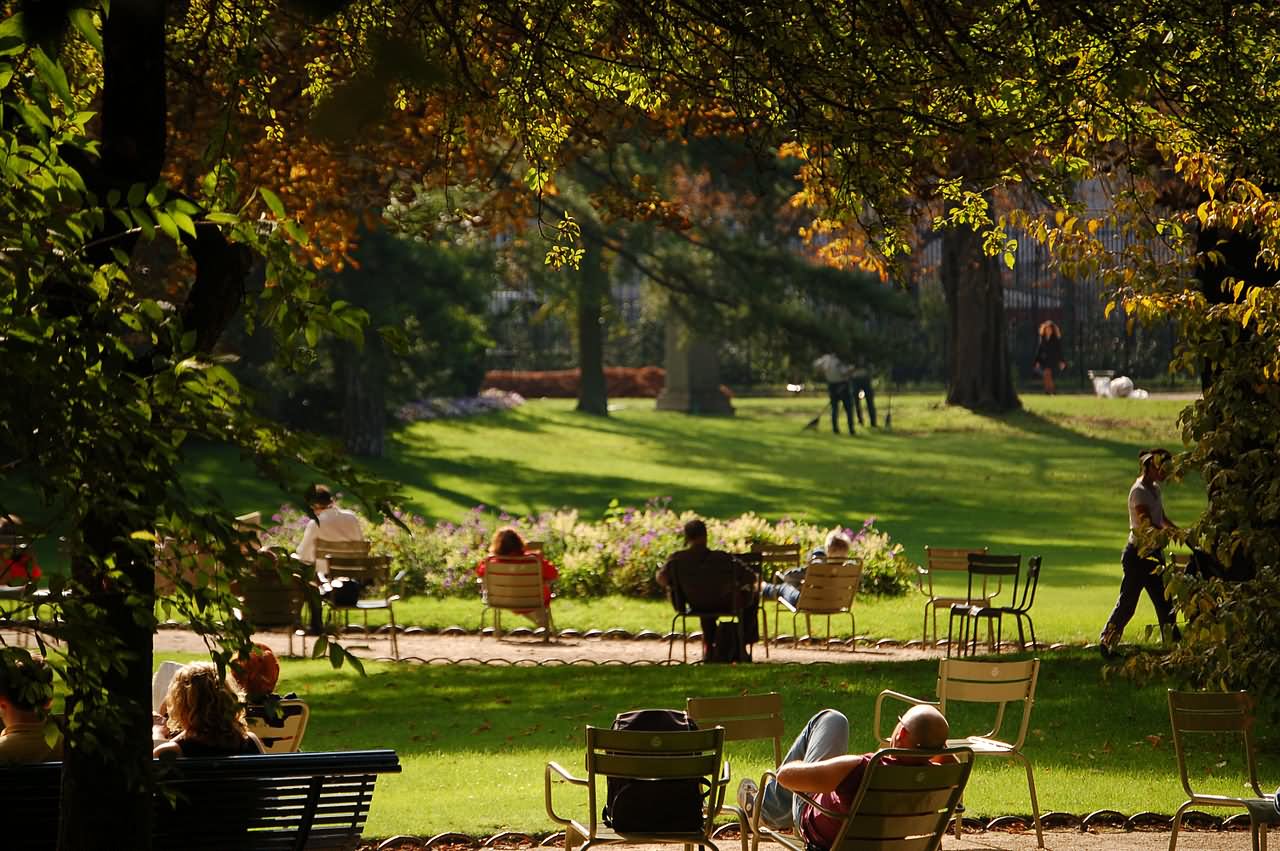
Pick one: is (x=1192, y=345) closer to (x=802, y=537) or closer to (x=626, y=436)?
(x=802, y=537)

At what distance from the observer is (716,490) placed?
102ft

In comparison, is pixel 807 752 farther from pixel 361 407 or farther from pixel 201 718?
pixel 361 407

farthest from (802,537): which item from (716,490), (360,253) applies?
(360,253)

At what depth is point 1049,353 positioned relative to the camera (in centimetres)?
4569

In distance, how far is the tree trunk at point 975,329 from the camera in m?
39.1

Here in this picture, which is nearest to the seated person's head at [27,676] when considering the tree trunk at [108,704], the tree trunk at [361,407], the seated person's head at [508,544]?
the tree trunk at [108,704]

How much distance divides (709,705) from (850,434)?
106 feet

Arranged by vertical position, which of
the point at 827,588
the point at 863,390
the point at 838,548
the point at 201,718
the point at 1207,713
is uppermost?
the point at 863,390

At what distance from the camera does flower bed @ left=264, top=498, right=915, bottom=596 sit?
20.1m

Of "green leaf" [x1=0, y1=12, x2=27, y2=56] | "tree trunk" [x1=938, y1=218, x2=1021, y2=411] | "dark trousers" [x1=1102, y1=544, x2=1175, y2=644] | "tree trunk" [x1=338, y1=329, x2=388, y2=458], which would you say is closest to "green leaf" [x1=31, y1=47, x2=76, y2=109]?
"green leaf" [x1=0, y1=12, x2=27, y2=56]

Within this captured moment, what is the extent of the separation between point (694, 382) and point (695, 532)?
29268 mm

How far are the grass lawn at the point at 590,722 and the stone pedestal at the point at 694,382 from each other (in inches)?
1115

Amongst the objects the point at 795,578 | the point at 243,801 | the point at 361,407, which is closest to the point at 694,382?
the point at 361,407

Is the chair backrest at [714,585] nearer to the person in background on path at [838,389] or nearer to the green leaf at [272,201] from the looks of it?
the green leaf at [272,201]
